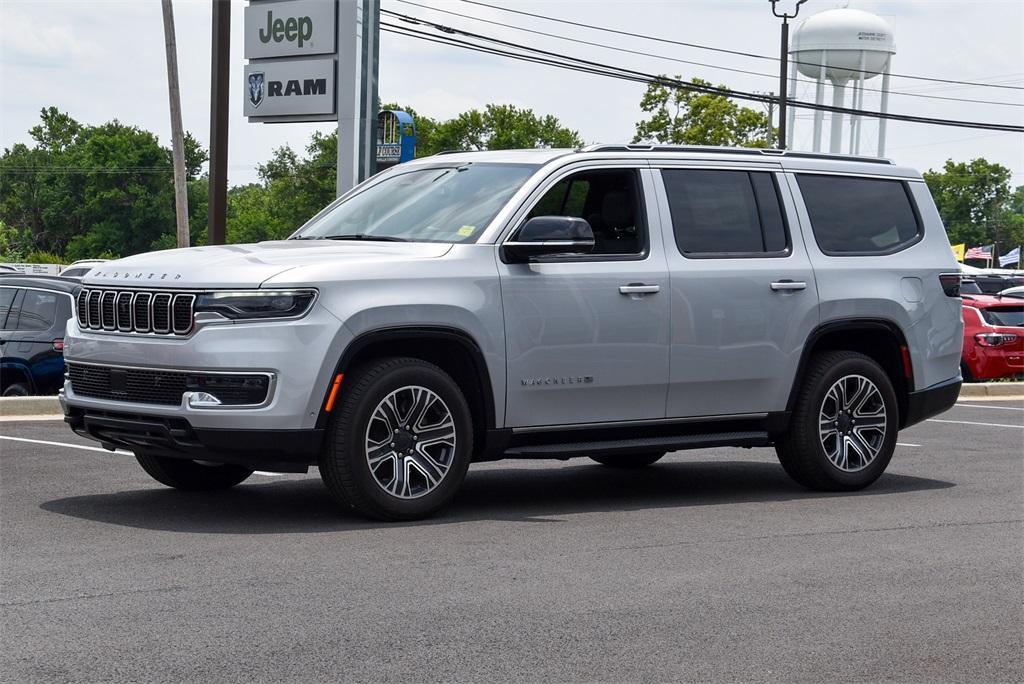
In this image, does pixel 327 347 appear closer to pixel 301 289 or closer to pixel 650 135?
pixel 301 289

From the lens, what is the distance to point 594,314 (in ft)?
28.6

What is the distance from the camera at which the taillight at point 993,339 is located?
22734 millimetres

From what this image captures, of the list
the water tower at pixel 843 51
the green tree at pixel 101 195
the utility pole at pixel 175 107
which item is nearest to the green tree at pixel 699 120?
the water tower at pixel 843 51

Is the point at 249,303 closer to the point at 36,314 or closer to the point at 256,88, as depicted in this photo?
the point at 36,314

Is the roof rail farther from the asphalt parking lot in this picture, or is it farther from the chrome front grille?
the chrome front grille

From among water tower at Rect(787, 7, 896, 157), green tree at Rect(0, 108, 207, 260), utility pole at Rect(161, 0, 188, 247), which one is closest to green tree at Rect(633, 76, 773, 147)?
water tower at Rect(787, 7, 896, 157)

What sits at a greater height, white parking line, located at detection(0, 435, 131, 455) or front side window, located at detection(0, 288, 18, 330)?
front side window, located at detection(0, 288, 18, 330)

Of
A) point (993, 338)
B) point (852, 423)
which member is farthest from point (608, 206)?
point (993, 338)

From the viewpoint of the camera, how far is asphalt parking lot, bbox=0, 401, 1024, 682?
5.32 m

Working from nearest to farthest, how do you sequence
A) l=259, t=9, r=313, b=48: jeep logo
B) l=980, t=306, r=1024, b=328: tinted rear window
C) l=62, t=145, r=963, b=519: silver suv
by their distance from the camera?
1. l=62, t=145, r=963, b=519: silver suv
2. l=259, t=9, r=313, b=48: jeep logo
3. l=980, t=306, r=1024, b=328: tinted rear window

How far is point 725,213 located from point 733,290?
1.80ft

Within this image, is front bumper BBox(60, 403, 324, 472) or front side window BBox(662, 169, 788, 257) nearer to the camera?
front bumper BBox(60, 403, 324, 472)

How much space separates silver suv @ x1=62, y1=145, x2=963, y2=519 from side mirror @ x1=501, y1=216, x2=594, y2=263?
0.02m

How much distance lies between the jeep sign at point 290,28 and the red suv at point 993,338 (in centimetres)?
1039
